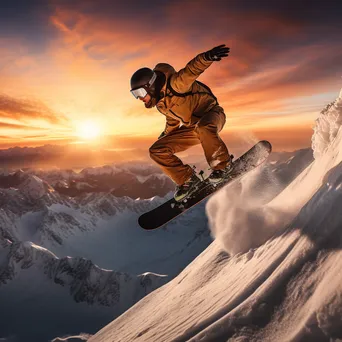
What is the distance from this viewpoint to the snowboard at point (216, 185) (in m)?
10.9

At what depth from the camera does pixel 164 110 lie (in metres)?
8.81

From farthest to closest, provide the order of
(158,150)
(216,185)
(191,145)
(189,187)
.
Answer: (216,185)
(189,187)
(191,145)
(158,150)

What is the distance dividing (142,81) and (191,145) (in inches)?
118

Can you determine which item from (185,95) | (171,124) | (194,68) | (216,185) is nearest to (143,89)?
(185,95)

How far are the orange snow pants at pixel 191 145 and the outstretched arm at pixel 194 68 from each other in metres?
1.18

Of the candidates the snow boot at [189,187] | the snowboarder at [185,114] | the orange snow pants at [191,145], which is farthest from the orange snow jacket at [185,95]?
the snow boot at [189,187]

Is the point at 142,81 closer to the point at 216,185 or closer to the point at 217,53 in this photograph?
the point at 217,53

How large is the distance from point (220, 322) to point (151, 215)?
22.6ft

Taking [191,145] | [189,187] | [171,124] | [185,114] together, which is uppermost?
[171,124]

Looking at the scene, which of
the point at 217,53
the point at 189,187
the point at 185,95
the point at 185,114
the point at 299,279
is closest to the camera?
the point at 299,279

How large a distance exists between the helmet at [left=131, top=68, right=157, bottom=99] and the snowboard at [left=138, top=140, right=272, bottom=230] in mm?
3968

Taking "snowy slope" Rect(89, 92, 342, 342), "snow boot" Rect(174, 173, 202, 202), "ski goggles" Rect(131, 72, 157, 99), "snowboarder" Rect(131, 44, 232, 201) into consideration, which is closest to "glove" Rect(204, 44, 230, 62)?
"snowboarder" Rect(131, 44, 232, 201)

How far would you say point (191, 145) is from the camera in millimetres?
10211

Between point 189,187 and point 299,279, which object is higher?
point 189,187
